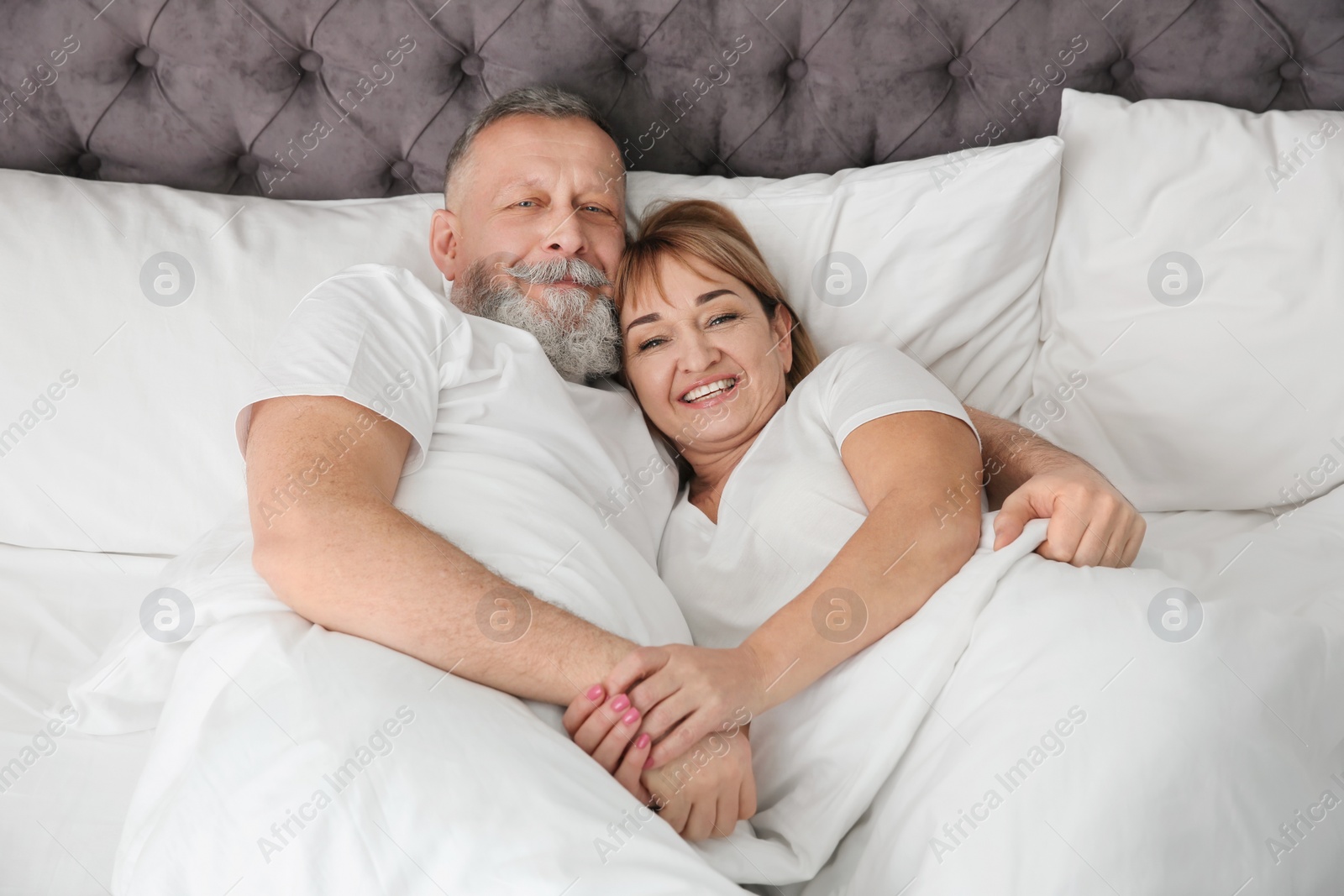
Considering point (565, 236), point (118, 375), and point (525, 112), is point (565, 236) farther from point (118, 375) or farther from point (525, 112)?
point (118, 375)

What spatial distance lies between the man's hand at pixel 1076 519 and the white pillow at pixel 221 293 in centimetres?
56

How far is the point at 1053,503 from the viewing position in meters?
1.23

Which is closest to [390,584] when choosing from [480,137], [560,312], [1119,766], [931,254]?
[560,312]

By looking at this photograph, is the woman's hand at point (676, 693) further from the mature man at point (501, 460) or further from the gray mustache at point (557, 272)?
the gray mustache at point (557, 272)

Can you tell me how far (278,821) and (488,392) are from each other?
2.22 ft

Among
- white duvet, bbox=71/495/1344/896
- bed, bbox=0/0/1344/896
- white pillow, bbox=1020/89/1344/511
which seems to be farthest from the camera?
white pillow, bbox=1020/89/1344/511

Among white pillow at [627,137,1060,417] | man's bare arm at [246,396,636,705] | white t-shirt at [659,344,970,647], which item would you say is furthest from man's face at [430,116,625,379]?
man's bare arm at [246,396,636,705]

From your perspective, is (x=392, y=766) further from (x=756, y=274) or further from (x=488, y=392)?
(x=756, y=274)

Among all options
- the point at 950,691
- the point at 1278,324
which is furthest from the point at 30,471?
the point at 1278,324

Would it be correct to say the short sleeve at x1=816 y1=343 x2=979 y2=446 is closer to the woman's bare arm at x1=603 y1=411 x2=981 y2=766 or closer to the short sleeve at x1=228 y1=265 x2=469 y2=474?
the woman's bare arm at x1=603 y1=411 x2=981 y2=766

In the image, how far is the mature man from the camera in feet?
3.56

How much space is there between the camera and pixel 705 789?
1.06 meters

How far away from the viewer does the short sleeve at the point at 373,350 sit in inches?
48.2

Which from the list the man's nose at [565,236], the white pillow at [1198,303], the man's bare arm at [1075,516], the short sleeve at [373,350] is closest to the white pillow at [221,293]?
the white pillow at [1198,303]
